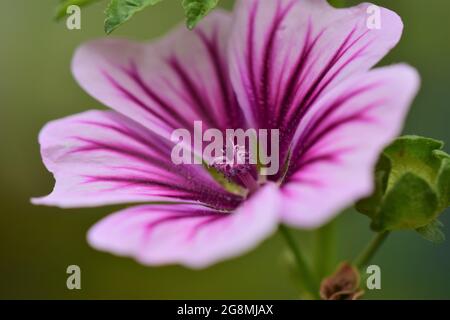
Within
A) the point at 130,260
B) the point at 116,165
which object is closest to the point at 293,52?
the point at 116,165

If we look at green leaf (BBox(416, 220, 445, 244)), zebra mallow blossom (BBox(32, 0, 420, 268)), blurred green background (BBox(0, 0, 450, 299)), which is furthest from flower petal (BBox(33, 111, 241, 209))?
blurred green background (BBox(0, 0, 450, 299))

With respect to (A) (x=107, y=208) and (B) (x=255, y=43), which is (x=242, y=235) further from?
(A) (x=107, y=208)

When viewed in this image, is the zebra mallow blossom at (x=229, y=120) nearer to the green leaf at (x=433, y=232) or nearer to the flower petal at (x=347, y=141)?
the flower petal at (x=347, y=141)

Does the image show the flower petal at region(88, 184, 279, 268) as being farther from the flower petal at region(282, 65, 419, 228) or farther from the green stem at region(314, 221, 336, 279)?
the green stem at region(314, 221, 336, 279)

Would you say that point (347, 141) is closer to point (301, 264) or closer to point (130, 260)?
point (301, 264)

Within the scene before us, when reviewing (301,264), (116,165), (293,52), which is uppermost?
(293,52)

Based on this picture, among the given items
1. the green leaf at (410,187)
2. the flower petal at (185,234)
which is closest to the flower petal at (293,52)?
the green leaf at (410,187)
